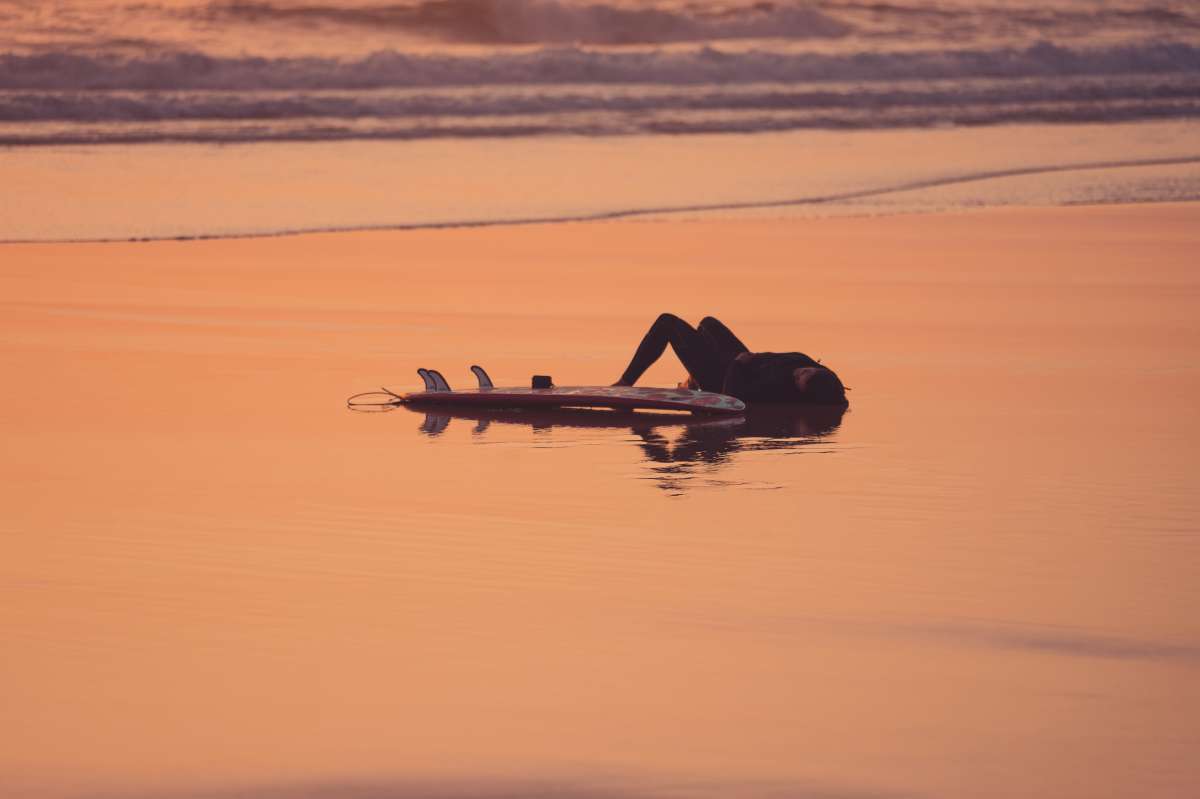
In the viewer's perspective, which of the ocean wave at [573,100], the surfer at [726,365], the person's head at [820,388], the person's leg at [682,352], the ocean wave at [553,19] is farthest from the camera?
the ocean wave at [553,19]

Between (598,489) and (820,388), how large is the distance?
297 centimetres

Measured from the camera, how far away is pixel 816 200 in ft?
95.6

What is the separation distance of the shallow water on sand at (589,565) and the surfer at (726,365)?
1.02 ft

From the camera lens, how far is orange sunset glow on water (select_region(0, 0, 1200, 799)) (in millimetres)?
7000

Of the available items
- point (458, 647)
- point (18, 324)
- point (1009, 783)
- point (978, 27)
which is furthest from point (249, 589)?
point (978, 27)

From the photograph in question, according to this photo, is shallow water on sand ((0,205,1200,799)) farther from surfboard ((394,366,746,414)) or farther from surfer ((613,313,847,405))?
surfer ((613,313,847,405))

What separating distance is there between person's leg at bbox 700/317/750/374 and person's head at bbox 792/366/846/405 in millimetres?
560

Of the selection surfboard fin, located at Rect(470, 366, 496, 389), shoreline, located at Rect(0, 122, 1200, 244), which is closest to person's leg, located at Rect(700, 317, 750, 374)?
surfboard fin, located at Rect(470, 366, 496, 389)

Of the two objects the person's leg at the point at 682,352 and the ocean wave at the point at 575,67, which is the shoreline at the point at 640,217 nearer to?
the person's leg at the point at 682,352

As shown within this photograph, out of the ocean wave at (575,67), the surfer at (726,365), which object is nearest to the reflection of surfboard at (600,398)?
the surfer at (726,365)

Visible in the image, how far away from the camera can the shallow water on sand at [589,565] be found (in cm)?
688

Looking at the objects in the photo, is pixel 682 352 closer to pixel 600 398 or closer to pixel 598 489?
pixel 600 398

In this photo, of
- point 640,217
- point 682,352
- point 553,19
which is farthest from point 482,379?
point 553,19

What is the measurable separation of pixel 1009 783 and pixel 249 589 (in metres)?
3.26
